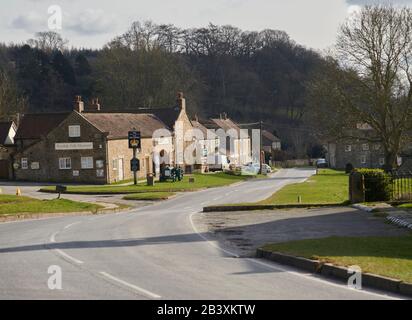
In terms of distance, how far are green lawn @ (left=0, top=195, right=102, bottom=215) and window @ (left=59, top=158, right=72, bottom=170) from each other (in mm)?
→ 24489

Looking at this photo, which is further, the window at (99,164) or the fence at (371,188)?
the window at (99,164)

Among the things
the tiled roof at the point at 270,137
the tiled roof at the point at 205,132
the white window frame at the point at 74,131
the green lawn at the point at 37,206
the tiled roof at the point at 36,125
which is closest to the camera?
the green lawn at the point at 37,206

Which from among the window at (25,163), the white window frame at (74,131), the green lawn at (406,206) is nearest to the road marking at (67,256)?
the green lawn at (406,206)

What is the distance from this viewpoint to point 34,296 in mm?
11125

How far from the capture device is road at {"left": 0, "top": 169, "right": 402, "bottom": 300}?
1129 centimetres

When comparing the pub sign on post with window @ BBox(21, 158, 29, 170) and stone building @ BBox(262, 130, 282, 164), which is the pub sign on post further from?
stone building @ BBox(262, 130, 282, 164)

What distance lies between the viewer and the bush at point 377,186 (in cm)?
3008

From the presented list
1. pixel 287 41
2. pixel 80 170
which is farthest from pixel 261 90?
pixel 80 170

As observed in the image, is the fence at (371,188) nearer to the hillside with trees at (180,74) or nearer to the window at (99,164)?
the window at (99,164)

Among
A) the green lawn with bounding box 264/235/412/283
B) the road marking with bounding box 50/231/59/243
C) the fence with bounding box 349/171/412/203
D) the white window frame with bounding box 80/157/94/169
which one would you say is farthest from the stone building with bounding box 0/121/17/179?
the green lawn with bounding box 264/235/412/283

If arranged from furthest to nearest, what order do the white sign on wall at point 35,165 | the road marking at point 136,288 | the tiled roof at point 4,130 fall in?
the tiled roof at point 4,130 < the white sign on wall at point 35,165 < the road marking at point 136,288

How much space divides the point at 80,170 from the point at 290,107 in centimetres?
9136

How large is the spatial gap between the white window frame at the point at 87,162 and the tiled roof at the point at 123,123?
2.80 metres

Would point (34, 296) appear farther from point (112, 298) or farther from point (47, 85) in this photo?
point (47, 85)
